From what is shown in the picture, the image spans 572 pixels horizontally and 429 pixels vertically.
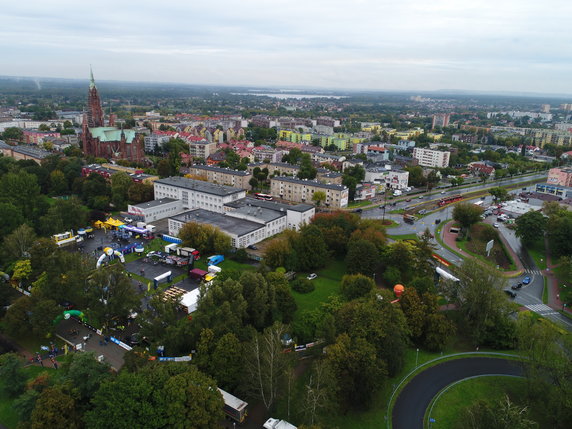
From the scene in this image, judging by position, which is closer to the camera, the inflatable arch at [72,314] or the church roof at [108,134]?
the inflatable arch at [72,314]

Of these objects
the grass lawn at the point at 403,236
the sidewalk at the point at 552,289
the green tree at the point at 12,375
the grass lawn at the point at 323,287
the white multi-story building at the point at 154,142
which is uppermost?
the white multi-story building at the point at 154,142

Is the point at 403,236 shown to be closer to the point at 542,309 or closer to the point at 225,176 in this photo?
the point at 542,309

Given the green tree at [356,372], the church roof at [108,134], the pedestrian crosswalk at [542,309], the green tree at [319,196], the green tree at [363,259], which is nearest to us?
the green tree at [356,372]

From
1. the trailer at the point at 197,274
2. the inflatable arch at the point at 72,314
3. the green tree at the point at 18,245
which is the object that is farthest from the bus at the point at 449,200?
the green tree at the point at 18,245

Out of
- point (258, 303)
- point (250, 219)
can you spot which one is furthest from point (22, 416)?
point (250, 219)

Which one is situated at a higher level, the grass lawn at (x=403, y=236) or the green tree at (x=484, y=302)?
the green tree at (x=484, y=302)

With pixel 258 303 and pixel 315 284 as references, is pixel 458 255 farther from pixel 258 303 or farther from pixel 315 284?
pixel 258 303

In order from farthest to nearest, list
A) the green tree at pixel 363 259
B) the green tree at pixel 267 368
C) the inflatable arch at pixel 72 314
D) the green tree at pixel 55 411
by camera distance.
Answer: the green tree at pixel 363 259
the inflatable arch at pixel 72 314
the green tree at pixel 267 368
the green tree at pixel 55 411

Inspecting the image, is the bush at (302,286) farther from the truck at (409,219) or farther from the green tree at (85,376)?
the truck at (409,219)

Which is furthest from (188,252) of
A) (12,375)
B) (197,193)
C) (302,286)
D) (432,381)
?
(432,381)
